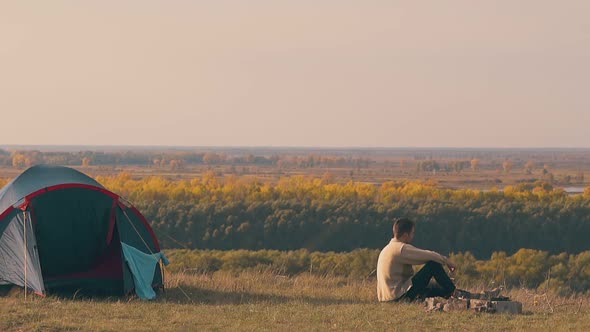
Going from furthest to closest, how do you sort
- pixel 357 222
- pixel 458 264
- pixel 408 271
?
1. pixel 357 222
2. pixel 458 264
3. pixel 408 271

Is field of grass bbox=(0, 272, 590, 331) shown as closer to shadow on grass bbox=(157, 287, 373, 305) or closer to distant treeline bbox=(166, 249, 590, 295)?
shadow on grass bbox=(157, 287, 373, 305)

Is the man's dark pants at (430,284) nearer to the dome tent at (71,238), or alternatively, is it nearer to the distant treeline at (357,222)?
the dome tent at (71,238)

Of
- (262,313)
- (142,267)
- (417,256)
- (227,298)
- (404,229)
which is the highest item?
(404,229)

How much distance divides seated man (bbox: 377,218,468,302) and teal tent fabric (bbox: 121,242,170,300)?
361 cm

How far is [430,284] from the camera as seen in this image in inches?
537

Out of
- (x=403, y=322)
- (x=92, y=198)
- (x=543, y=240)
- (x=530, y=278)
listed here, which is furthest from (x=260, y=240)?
(x=403, y=322)

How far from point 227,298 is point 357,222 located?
53249mm

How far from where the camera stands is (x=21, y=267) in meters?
15.2

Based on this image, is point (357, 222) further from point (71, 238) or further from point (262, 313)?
point (262, 313)

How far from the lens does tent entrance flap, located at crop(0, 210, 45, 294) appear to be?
14984mm

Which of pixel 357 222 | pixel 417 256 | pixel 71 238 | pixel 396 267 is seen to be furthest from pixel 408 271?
pixel 357 222

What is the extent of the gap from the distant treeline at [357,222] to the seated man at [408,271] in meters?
49.9

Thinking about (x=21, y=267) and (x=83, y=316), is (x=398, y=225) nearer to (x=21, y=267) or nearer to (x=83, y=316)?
(x=83, y=316)

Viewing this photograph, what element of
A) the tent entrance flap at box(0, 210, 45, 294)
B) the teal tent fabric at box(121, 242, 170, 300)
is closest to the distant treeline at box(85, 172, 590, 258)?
the teal tent fabric at box(121, 242, 170, 300)
